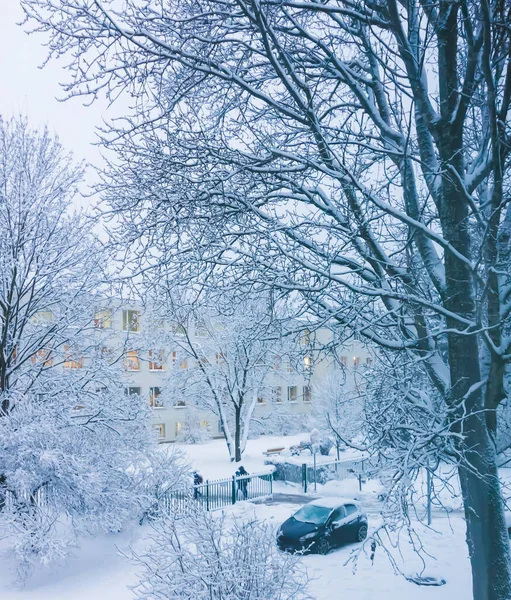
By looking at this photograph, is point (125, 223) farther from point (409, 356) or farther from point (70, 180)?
point (70, 180)

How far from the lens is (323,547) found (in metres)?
12.5

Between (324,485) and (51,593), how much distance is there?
14865 millimetres

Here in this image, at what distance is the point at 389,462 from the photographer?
5.22m

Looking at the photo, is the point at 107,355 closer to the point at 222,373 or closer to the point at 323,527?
the point at 323,527

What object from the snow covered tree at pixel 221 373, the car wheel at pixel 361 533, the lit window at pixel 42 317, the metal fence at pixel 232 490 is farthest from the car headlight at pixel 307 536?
the snow covered tree at pixel 221 373

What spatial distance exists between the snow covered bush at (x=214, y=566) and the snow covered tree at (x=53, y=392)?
4490mm

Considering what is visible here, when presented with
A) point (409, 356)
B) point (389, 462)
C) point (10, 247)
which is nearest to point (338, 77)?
point (409, 356)

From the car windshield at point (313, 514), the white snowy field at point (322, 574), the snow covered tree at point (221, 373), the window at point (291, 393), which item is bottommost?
the white snowy field at point (322, 574)

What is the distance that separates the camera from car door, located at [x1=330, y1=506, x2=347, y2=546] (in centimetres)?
1295

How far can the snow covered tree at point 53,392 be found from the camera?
34.0ft

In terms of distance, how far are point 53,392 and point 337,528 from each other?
7.28 metres

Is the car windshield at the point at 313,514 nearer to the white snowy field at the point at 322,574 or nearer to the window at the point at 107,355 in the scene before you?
the white snowy field at the point at 322,574

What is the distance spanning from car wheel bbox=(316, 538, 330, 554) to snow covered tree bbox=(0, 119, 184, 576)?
12.8 feet

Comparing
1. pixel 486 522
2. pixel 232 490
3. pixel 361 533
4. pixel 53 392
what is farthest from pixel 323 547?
pixel 486 522
